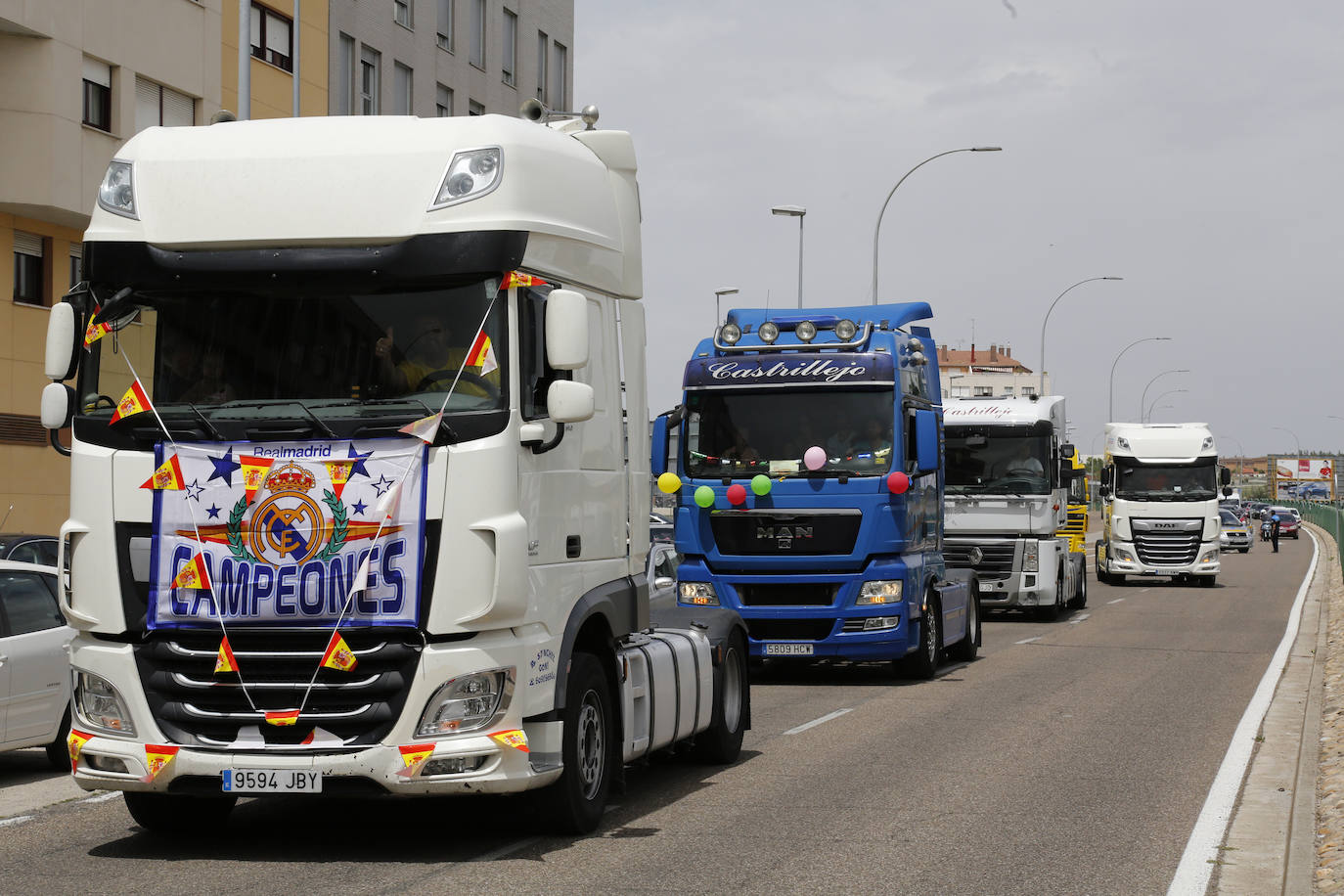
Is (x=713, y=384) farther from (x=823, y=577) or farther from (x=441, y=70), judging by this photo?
(x=441, y=70)

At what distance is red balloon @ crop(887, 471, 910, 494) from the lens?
55.9ft

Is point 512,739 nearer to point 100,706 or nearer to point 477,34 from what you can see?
point 100,706

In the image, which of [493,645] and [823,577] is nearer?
[493,645]

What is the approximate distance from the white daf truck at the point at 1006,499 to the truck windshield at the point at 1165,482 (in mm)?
12330

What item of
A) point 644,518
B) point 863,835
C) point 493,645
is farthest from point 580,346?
point 863,835

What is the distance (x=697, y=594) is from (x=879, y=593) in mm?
1800

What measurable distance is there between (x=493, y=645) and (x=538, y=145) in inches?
98.5

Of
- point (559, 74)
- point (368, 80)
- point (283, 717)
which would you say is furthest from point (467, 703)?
point (559, 74)

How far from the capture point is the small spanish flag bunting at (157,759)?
818cm

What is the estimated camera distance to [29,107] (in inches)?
1156

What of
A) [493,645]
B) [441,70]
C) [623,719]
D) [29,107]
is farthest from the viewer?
[441,70]

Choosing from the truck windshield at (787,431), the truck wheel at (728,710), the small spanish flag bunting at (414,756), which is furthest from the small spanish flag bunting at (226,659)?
the truck windshield at (787,431)

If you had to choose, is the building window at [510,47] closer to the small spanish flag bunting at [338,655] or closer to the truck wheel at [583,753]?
the truck wheel at [583,753]

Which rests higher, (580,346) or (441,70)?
(441,70)
